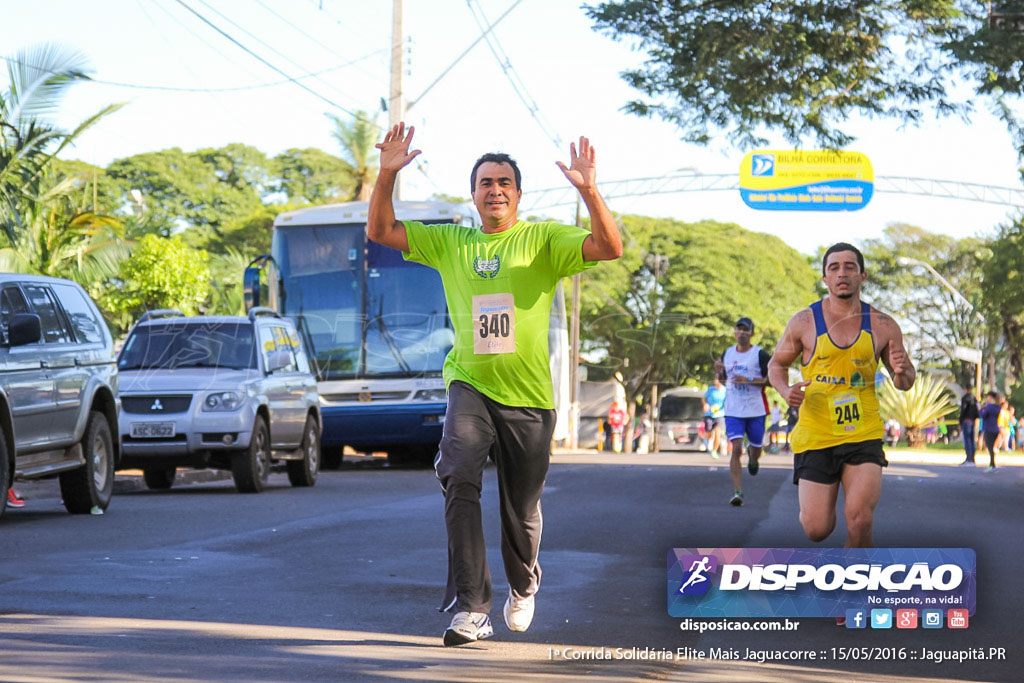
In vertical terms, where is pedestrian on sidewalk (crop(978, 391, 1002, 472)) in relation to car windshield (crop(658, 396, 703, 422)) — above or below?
above

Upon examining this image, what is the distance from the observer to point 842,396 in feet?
23.7

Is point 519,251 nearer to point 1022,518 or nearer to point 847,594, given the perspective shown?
point 847,594

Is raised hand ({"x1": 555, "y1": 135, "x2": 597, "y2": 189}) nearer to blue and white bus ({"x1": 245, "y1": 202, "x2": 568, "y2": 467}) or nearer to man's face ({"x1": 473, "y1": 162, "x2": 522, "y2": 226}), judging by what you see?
man's face ({"x1": 473, "y1": 162, "x2": 522, "y2": 226})

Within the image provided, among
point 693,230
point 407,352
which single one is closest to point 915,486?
point 407,352

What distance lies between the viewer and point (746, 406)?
14.8 meters

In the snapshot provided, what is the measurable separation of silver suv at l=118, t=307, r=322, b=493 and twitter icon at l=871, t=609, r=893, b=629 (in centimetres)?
1058

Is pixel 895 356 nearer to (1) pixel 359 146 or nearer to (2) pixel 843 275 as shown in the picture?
(2) pixel 843 275

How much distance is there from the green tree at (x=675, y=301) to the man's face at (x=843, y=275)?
42.7 m

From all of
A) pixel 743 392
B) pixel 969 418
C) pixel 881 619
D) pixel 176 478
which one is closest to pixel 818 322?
pixel 881 619

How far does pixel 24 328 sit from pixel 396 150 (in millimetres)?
6163

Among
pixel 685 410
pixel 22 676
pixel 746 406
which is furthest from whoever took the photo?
pixel 685 410

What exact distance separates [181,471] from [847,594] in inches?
613

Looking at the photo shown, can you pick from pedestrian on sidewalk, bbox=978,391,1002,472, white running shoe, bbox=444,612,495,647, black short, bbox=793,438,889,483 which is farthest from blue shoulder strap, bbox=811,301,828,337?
pedestrian on sidewalk, bbox=978,391,1002,472

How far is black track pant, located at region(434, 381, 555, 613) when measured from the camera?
601cm
